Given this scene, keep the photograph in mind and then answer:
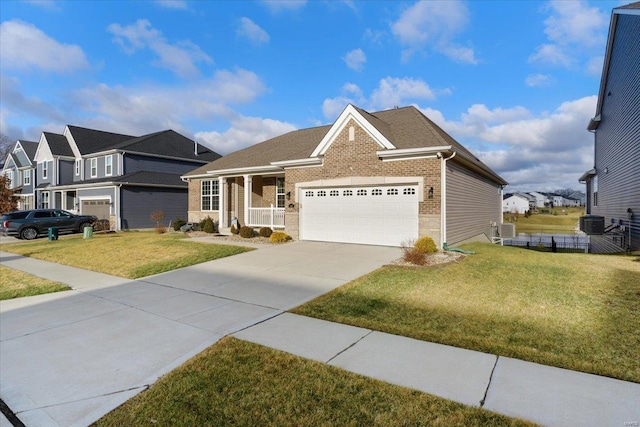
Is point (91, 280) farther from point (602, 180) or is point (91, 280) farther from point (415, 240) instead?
Answer: point (602, 180)

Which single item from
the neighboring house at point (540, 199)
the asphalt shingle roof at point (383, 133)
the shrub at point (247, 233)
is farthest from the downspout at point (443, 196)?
the neighboring house at point (540, 199)

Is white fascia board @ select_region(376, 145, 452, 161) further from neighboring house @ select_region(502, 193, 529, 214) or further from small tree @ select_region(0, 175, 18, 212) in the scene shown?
neighboring house @ select_region(502, 193, 529, 214)

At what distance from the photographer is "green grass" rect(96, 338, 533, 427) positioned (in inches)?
118

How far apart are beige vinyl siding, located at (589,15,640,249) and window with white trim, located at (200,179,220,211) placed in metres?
20.5

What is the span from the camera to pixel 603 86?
62.3ft

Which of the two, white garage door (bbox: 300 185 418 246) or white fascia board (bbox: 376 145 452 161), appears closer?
white fascia board (bbox: 376 145 452 161)

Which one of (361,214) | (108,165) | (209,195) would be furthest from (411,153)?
(108,165)

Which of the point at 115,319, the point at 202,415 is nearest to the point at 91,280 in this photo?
the point at 115,319

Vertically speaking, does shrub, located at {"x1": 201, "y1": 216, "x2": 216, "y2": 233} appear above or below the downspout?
below

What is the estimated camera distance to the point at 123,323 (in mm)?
5754

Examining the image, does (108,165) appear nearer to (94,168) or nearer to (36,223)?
(94,168)

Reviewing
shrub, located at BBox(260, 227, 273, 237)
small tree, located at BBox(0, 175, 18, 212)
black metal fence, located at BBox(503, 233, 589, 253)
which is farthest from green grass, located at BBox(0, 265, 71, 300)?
small tree, located at BBox(0, 175, 18, 212)

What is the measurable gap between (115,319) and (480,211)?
17.3 metres

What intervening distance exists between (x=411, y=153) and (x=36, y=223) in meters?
23.3
